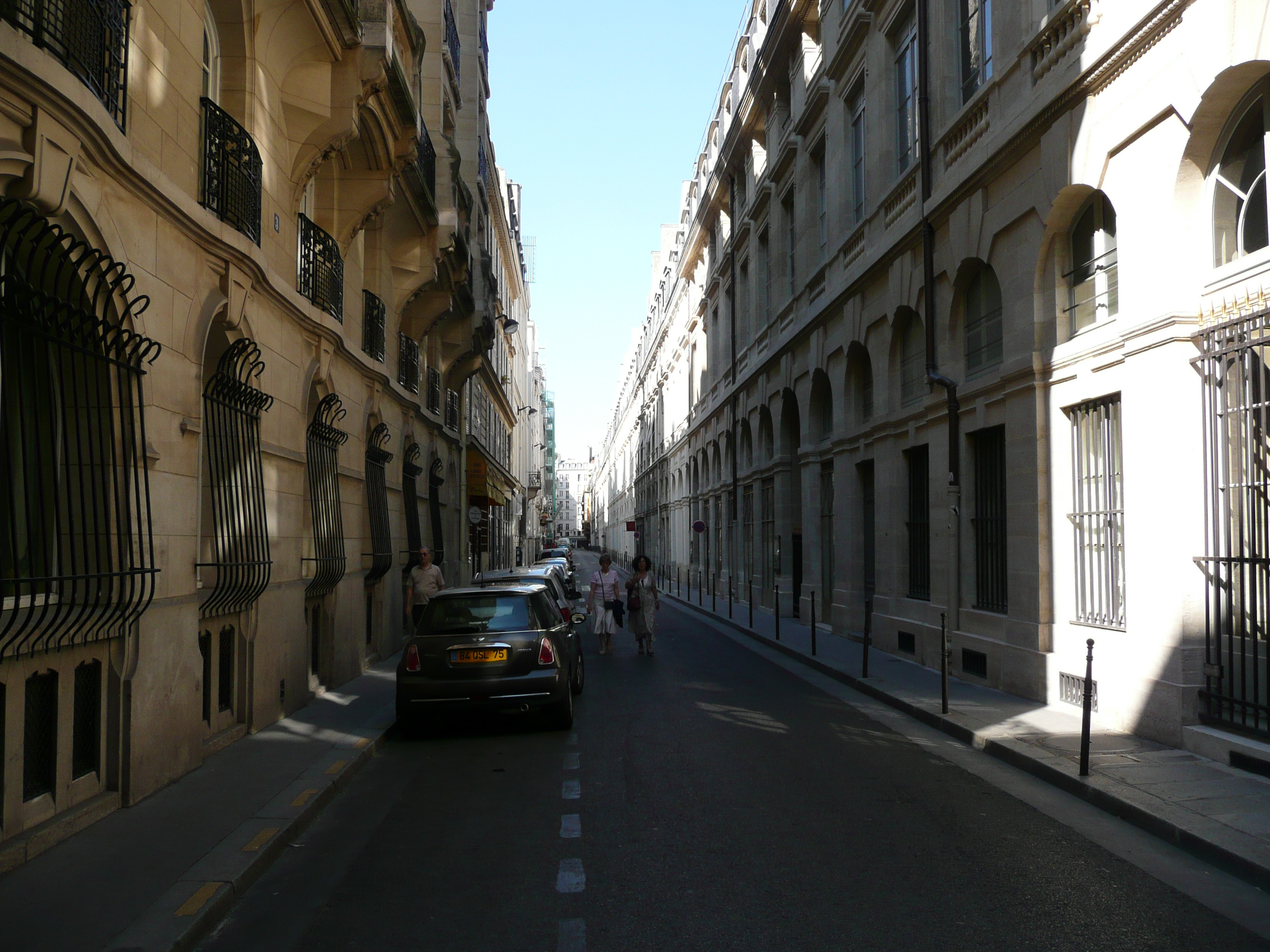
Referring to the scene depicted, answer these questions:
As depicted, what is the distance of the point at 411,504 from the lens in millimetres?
19859

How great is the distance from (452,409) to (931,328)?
1484 centimetres

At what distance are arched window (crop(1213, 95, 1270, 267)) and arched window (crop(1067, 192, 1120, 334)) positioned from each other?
1430 millimetres

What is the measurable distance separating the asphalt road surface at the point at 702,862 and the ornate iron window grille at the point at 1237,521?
1954 mm

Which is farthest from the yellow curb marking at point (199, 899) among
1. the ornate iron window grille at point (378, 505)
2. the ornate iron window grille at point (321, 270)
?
the ornate iron window grille at point (378, 505)

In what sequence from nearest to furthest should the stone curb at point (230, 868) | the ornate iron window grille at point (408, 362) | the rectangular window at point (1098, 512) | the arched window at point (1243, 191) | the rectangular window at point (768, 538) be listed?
the stone curb at point (230, 868), the arched window at point (1243, 191), the rectangular window at point (1098, 512), the ornate iron window grille at point (408, 362), the rectangular window at point (768, 538)

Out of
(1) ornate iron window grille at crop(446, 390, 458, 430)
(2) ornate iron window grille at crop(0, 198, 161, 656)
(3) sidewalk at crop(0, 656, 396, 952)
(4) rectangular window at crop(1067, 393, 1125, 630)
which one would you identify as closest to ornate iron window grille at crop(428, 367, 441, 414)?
(1) ornate iron window grille at crop(446, 390, 458, 430)

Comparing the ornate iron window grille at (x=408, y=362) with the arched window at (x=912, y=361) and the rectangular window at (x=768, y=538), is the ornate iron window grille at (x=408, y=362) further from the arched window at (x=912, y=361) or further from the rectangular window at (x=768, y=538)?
the rectangular window at (x=768, y=538)

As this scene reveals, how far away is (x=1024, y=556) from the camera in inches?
480

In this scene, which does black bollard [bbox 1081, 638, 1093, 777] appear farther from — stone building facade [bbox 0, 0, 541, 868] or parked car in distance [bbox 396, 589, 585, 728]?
stone building facade [bbox 0, 0, 541, 868]

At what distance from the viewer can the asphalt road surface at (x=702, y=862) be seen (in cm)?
495

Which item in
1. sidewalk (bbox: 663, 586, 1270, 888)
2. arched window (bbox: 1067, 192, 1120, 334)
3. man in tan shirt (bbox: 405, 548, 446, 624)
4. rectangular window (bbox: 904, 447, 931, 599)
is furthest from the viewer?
rectangular window (bbox: 904, 447, 931, 599)

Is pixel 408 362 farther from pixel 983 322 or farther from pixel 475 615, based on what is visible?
pixel 983 322

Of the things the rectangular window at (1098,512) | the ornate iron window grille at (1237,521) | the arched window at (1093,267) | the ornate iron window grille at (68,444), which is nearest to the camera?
the ornate iron window grille at (68,444)

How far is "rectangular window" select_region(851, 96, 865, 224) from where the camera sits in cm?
2017
